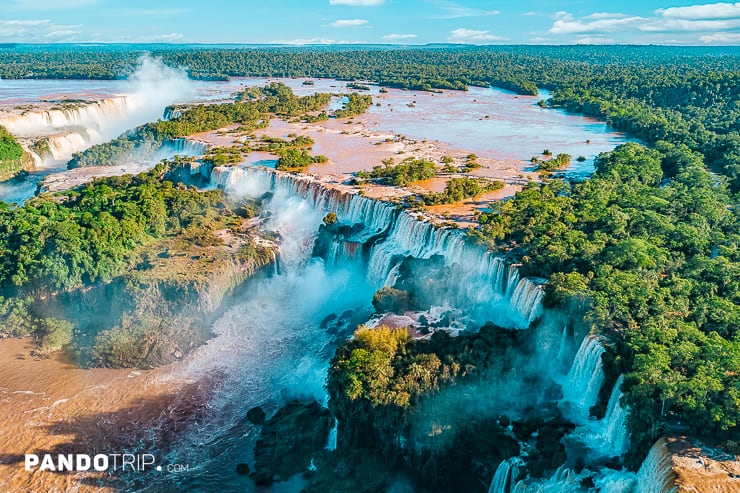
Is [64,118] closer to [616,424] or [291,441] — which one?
[291,441]

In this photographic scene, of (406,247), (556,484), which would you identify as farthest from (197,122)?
(556,484)

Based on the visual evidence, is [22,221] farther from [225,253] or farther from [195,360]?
[195,360]

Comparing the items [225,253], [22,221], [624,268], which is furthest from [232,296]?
[624,268]

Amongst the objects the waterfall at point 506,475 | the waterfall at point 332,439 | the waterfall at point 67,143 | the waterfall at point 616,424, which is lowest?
the waterfall at point 332,439

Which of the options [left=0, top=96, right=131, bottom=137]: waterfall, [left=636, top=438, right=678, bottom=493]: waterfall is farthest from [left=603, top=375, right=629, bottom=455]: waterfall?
[left=0, top=96, right=131, bottom=137]: waterfall

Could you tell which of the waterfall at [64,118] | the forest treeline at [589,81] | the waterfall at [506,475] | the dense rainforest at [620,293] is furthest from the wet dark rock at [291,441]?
the waterfall at [64,118]

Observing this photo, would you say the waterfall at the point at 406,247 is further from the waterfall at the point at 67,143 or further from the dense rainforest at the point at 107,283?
the waterfall at the point at 67,143

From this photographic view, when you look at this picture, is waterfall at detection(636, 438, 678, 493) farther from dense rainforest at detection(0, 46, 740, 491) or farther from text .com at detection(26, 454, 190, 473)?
text .com at detection(26, 454, 190, 473)
